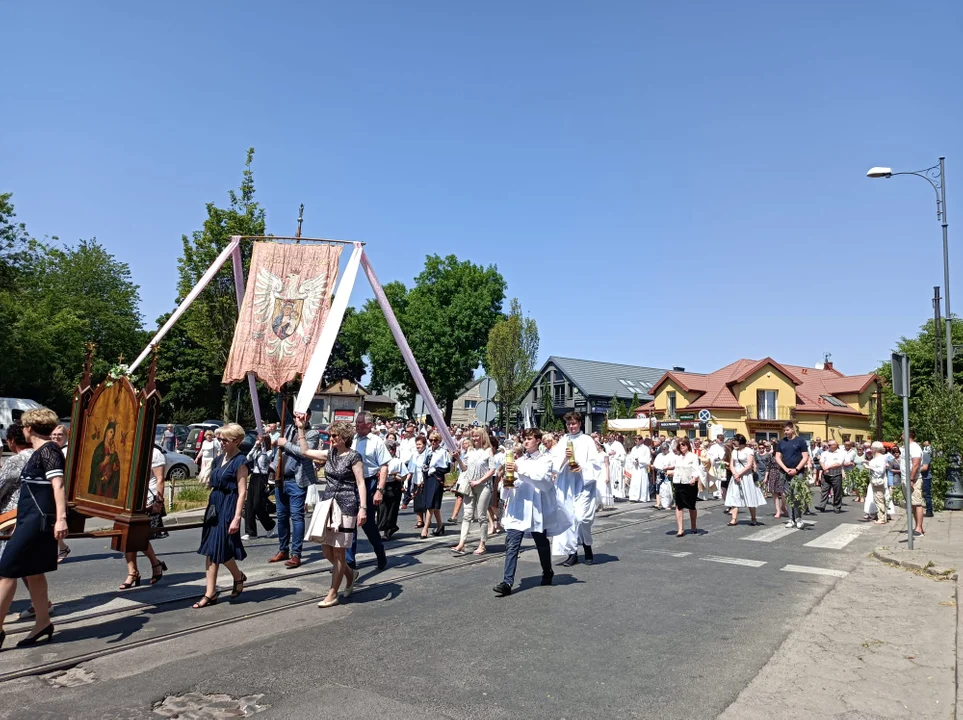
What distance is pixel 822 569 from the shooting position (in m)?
9.46

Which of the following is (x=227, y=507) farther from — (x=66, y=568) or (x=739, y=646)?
(x=739, y=646)

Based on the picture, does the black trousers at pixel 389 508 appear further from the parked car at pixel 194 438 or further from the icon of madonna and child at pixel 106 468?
the parked car at pixel 194 438

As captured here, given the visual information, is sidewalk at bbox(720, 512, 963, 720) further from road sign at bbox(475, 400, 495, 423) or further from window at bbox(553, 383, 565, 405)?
window at bbox(553, 383, 565, 405)

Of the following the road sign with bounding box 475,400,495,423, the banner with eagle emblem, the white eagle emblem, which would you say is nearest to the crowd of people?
the banner with eagle emblem

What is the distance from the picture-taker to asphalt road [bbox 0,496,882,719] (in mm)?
4594

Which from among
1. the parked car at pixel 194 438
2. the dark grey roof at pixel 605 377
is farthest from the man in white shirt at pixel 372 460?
the dark grey roof at pixel 605 377

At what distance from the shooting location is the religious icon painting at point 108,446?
250 inches

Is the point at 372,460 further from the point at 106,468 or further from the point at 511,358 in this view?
the point at 511,358

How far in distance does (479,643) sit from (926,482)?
524 inches

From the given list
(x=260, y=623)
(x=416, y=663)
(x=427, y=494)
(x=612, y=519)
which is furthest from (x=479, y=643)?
(x=612, y=519)

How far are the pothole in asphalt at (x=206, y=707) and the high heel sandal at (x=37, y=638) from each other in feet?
6.03

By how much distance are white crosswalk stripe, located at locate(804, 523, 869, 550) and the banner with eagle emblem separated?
8845 millimetres

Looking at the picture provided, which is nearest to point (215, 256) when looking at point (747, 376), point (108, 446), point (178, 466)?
point (178, 466)

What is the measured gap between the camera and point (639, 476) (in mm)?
20641
